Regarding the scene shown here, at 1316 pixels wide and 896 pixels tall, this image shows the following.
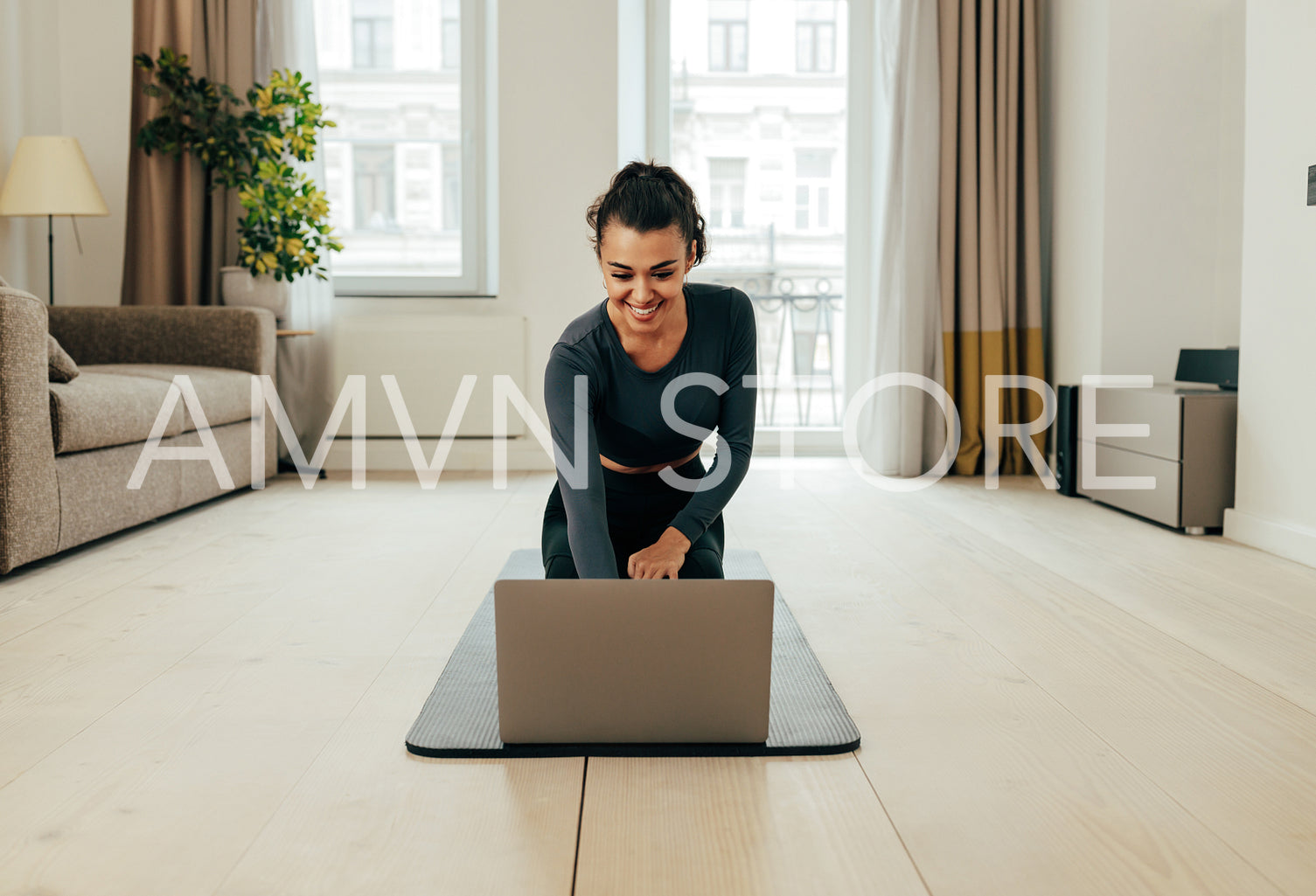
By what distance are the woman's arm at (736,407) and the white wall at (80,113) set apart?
3.32 metres

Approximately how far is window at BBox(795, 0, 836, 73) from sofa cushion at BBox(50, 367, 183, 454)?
118 inches

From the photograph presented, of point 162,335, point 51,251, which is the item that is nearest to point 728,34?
point 162,335

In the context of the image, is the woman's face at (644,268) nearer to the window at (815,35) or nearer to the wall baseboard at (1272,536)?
the wall baseboard at (1272,536)

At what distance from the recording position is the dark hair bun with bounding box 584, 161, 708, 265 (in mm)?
1355

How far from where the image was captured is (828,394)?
4.57 metres

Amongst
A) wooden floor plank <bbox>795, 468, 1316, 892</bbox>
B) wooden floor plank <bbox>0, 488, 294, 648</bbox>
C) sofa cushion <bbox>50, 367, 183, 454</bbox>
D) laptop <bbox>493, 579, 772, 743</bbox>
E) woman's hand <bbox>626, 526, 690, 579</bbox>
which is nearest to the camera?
wooden floor plank <bbox>795, 468, 1316, 892</bbox>

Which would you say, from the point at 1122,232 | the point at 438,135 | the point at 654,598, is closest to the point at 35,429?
the point at 654,598

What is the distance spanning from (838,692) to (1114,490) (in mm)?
1993

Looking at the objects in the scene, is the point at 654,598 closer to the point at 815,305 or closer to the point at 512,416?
the point at 512,416

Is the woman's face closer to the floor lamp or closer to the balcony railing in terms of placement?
the floor lamp

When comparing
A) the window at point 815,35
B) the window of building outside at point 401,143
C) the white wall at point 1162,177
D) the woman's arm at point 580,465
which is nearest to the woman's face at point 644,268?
the woman's arm at point 580,465

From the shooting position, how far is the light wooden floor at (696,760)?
993 mm

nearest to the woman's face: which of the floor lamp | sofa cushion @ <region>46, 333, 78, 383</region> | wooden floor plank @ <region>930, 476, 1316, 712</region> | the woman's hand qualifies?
the woman's hand

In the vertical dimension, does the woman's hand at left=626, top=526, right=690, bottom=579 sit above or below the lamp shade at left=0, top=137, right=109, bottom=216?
below
